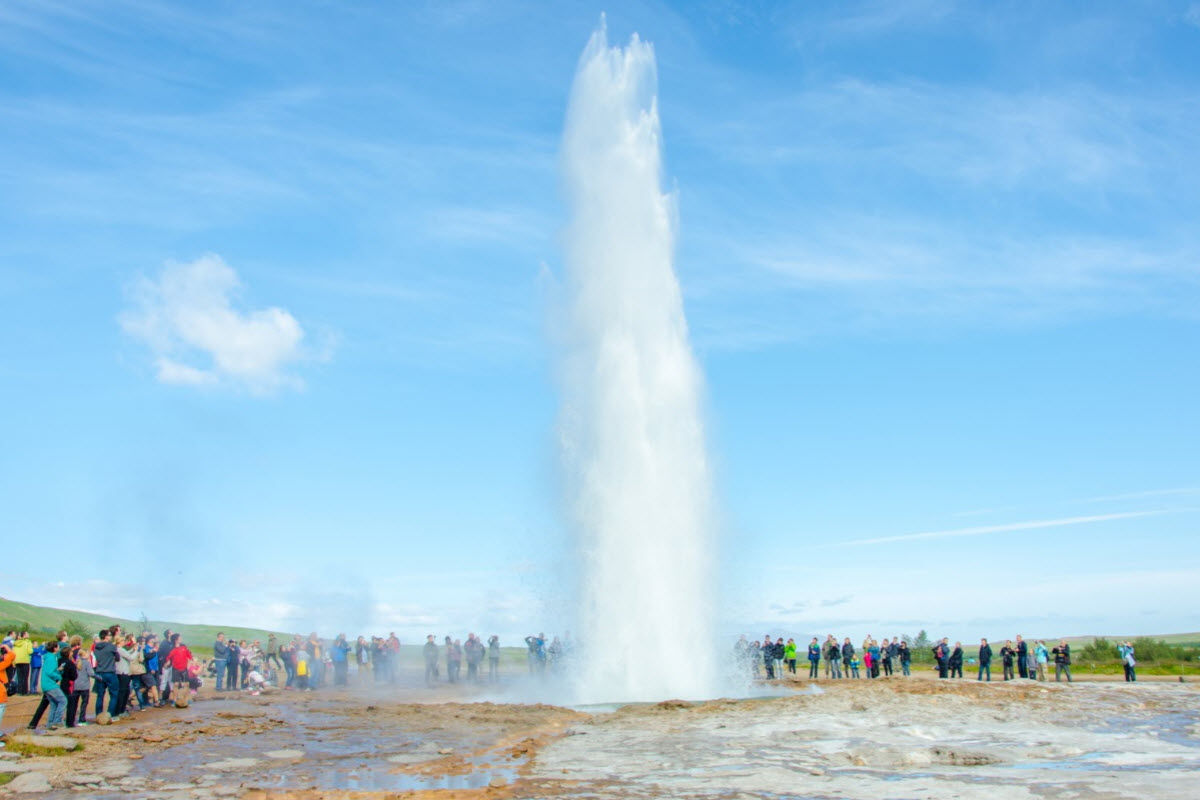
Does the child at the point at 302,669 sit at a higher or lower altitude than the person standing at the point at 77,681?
lower

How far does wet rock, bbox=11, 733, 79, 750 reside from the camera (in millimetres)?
14500

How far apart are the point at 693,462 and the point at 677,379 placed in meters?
2.83

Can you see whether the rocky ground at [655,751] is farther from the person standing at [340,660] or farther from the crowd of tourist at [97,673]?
the person standing at [340,660]

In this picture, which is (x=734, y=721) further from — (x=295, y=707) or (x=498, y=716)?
(x=295, y=707)

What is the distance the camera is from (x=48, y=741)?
14.7m

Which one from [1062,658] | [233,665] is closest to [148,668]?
[233,665]

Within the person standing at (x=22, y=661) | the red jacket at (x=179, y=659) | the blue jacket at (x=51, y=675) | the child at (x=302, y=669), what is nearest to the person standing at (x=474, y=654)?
the child at (x=302, y=669)

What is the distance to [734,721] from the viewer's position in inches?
730

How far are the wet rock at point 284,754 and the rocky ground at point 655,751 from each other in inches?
1.0

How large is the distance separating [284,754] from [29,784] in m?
3.90

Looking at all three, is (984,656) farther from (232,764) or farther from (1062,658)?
(232,764)

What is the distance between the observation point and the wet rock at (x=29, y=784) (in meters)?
11.5

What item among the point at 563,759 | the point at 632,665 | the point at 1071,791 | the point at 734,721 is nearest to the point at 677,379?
the point at 632,665

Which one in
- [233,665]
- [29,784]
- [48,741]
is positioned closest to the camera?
[29,784]
